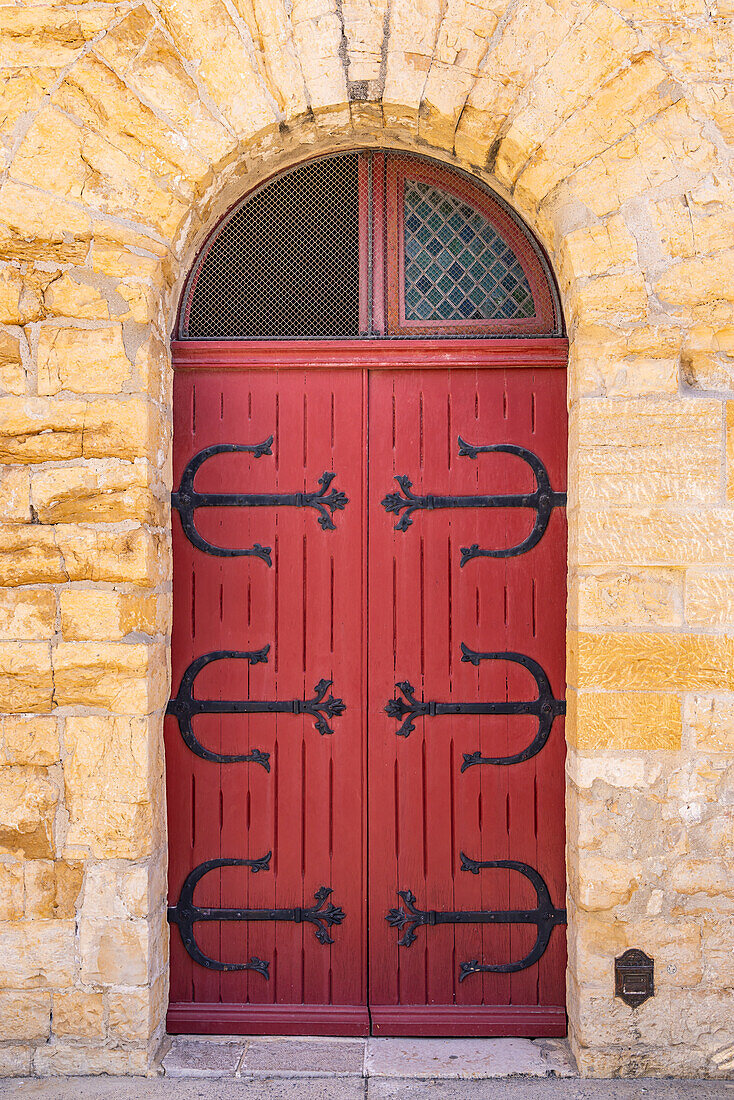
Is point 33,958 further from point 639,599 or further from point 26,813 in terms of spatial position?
point 639,599

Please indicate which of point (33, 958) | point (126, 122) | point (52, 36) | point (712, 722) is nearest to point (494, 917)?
point (712, 722)

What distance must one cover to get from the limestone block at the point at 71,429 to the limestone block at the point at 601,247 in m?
1.58

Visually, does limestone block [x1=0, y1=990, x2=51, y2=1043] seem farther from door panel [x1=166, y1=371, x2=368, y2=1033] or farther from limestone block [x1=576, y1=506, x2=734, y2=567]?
limestone block [x1=576, y1=506, x2=734, y2=567]

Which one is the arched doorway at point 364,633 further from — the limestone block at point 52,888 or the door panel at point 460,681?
the limestone block at point 52,888

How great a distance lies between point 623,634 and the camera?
2.82m

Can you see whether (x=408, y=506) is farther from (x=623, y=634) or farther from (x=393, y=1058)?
(x=393, y=1058)

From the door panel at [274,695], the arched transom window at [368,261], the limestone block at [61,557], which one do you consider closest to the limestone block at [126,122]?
the arched transom window at [368,261]

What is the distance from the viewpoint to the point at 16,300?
2850mm

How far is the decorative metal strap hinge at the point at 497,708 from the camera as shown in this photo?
3.12 m

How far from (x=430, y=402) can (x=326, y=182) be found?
0.96 meters

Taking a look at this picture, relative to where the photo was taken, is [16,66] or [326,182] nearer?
[16,66]

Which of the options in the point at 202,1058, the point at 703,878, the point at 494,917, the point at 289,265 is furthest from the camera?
the point at 289,265

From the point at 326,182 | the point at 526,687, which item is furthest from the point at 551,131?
the point at 526,687

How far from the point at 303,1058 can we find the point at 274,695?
1.26m
